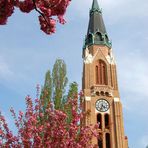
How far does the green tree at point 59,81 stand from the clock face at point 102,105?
15871 mm

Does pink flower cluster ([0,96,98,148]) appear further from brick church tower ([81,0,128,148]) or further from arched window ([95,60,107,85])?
arched window ([95,60,107,85])

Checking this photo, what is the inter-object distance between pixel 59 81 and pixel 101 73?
22995mm

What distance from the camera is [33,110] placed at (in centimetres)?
1377

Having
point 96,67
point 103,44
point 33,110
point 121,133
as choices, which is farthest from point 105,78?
point 33,110

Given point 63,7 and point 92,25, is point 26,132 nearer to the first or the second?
point 63,7

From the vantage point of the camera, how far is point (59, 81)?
26.3 meters

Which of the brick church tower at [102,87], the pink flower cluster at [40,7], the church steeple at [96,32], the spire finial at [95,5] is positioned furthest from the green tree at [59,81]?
the spire finial at [95,5]

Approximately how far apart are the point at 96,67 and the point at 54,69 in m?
21.4

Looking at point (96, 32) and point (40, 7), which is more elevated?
point (96, 32)

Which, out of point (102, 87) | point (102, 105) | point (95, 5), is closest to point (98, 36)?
point (95, 5)

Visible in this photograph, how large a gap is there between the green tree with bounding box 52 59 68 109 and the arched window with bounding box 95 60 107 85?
18500 mm

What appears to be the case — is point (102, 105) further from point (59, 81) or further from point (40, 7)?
point (40, 7)

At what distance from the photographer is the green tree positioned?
2326 cm

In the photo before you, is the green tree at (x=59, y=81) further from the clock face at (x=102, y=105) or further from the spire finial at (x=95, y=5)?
the spire finial at (x=95, y=5)
